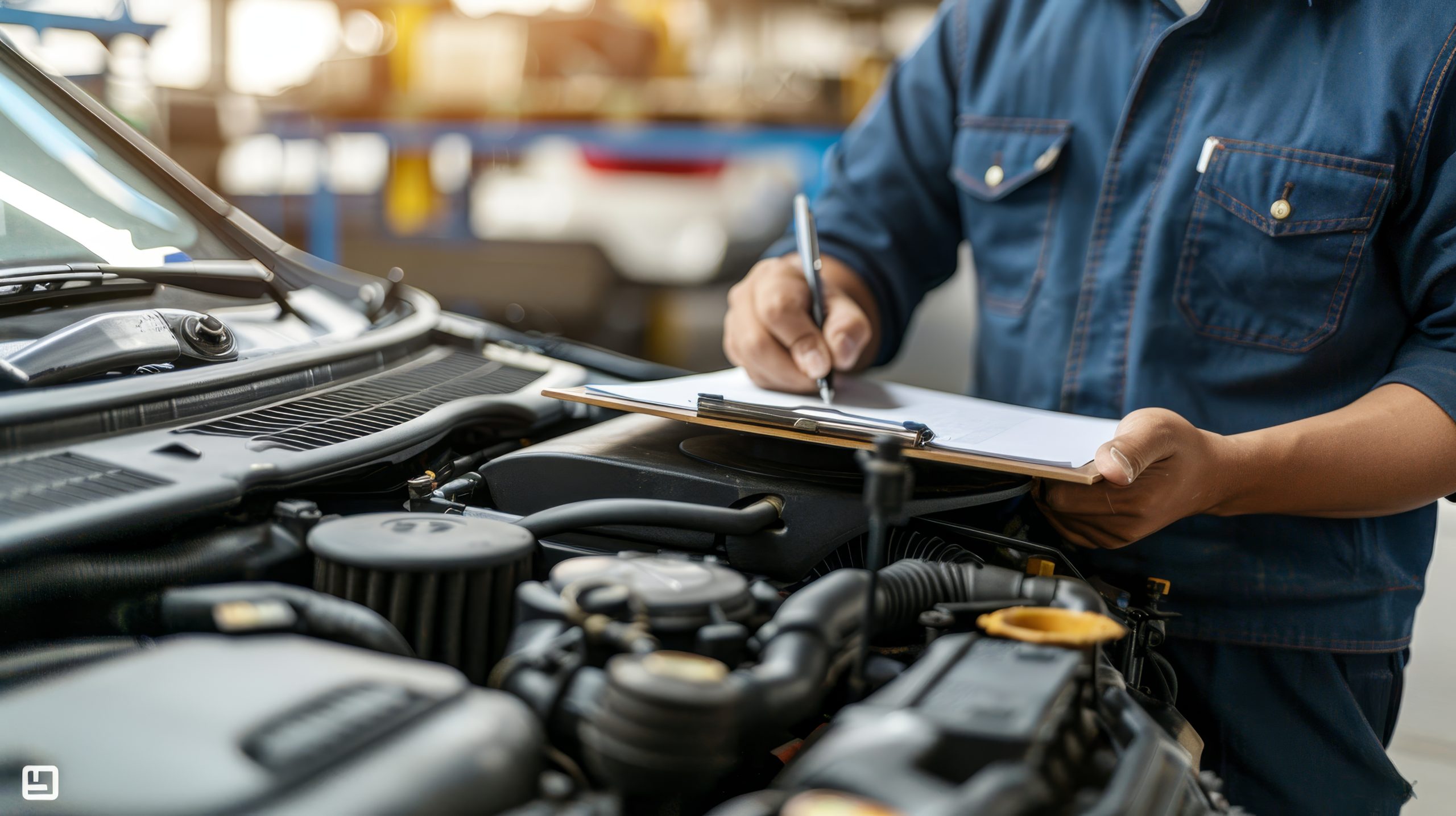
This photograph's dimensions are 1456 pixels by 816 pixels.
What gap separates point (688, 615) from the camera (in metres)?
0.51

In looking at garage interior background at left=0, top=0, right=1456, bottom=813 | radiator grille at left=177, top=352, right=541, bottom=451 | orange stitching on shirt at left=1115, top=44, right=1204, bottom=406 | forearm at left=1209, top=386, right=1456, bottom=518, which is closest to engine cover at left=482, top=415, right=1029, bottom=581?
radiator grille at left=177, top=352, right=541, bottom=451

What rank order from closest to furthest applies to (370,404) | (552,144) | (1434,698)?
1. (370,404)
2. (1434,698)
3. (552,144)

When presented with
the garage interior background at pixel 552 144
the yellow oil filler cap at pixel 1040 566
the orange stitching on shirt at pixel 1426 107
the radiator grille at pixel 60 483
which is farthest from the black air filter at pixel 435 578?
the garage interior background at pixel 552 144

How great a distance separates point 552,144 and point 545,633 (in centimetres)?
355

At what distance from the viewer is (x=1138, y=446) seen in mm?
717

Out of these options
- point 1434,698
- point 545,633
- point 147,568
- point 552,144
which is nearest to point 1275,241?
point 545,633

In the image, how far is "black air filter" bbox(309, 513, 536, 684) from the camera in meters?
0.54

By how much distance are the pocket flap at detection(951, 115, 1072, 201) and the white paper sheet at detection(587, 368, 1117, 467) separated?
1.01 feet

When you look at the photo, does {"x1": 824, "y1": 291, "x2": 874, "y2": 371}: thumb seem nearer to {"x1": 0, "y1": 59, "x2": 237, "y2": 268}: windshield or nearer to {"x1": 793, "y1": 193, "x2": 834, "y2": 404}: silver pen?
{"x1": 793, "y1": 193, "x2": 834, "y2": 404}: silver pen

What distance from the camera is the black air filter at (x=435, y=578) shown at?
1.77 feet

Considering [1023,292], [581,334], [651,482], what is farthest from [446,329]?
[581,334]

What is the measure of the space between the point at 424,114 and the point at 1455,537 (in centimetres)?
359

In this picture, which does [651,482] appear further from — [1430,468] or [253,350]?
[1430,468]

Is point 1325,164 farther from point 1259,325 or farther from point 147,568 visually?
point 147,568
